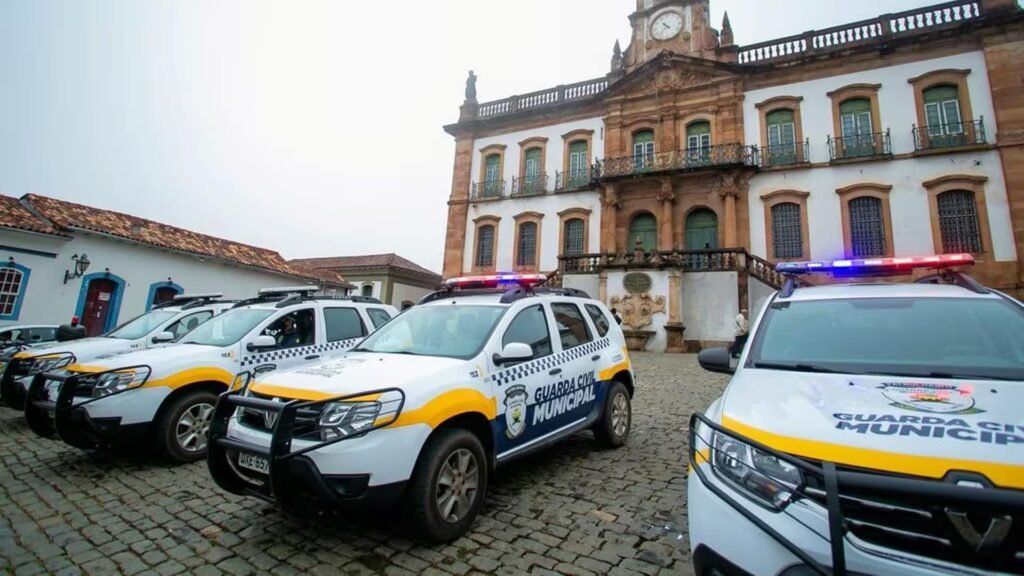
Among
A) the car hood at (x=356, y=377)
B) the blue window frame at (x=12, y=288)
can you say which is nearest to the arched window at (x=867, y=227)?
the car hood at (x=356, y=377)

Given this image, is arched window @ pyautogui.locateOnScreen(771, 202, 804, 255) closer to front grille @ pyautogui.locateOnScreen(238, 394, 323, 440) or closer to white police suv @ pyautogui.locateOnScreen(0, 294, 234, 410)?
white police suv @ pyautogui.locateOnScreen(0, 294, 234, 410)

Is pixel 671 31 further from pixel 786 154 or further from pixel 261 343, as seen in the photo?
pixel 261 343

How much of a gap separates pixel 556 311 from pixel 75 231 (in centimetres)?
1848

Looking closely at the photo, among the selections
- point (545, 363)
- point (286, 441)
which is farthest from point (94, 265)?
point (545, 363)

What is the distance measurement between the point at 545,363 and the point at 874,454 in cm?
273

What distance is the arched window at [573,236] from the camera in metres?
22.8

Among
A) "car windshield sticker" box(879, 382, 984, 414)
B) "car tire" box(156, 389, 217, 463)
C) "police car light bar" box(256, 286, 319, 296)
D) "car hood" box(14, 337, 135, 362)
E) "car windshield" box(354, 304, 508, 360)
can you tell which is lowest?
"car tire" box(156, 389, 217, 463)

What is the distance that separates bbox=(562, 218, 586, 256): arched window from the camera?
22.8 meters

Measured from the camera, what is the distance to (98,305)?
1603cm

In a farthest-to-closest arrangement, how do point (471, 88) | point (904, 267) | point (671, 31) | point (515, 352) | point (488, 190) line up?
1. point (471, 88)
2. point (488, 190)
3. point (671, 31)
4. point (904, 267)
5. point (515, 352)

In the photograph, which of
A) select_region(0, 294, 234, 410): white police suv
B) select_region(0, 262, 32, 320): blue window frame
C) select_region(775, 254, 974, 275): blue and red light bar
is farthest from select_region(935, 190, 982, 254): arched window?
select_region(0, 262, 32, 320): blue window frame

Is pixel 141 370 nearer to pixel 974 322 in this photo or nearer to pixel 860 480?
pixel 860 480

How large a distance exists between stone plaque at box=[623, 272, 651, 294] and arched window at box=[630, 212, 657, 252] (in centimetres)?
467

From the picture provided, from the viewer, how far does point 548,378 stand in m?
4.21
